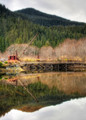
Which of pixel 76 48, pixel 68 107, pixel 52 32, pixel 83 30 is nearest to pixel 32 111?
pixel 68 107

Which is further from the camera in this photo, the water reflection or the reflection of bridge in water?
the reflection of bridge in water

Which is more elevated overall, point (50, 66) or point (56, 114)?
point (56, 114)

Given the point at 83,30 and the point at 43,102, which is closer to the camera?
the point at 43,102

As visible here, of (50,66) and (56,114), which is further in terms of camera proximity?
(50,66)

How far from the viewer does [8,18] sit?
13262 cm

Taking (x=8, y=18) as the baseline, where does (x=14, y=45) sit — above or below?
below

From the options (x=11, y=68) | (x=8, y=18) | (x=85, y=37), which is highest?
(x=8, y=18)

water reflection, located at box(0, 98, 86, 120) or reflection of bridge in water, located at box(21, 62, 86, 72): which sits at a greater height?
water reflection, located at box(0, 98, 86, 120)

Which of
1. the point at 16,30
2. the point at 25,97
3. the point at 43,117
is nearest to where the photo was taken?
the point at 43,117

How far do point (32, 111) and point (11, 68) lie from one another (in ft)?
123

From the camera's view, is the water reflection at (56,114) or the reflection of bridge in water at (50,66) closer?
the water reflection at (56,114)

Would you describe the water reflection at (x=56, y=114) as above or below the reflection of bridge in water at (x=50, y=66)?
above

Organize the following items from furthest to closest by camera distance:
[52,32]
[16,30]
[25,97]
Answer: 1. [52,32]
2. [16,30]
3. [25,97]

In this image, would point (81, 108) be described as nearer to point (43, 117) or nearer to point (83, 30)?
point (43, 117)
